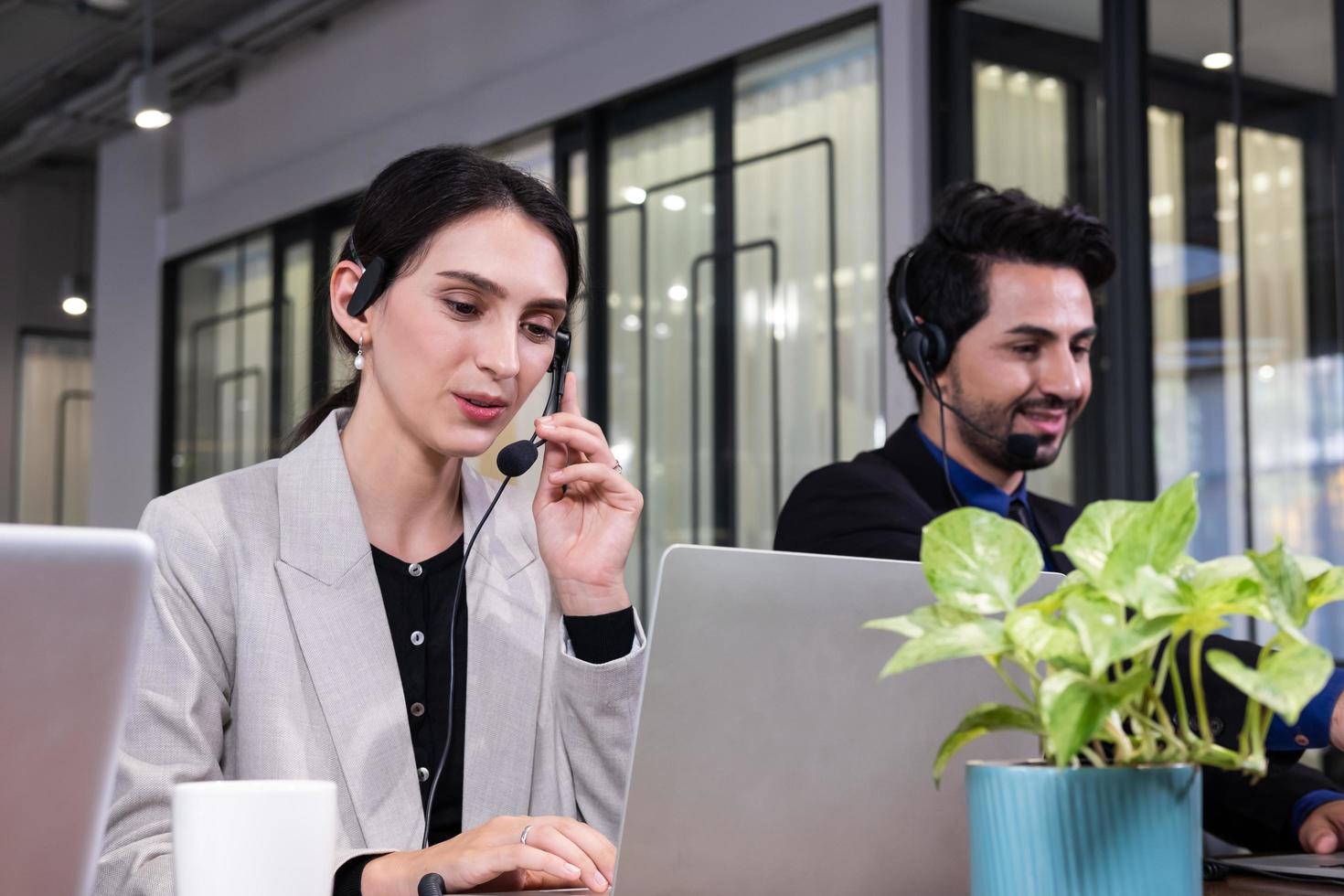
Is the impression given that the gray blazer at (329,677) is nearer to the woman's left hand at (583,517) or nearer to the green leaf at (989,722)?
the woman's left hand at (583,517)

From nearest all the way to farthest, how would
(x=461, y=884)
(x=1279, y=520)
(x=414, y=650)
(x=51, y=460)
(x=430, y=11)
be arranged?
(x=461, y=884) < (x=414, y=650) < (x=1279, y=520) < (x=430, y=11) < (x=51, y=460)

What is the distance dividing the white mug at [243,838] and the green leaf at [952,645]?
341 millimetres

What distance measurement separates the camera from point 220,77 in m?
7.14

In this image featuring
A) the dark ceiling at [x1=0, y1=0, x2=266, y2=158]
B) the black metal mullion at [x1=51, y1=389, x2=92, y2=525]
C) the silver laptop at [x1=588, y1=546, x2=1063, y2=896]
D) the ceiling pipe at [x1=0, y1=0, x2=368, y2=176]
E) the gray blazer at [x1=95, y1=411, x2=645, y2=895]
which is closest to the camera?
the silver laptop at [x1=588, y1=546, x2=1063, y2=896]

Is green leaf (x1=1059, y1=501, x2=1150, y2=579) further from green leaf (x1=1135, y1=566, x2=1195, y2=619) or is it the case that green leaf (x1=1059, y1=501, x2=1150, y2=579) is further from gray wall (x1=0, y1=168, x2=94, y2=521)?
gray wall (x1=0, y1=168, x2=94, y2=521)

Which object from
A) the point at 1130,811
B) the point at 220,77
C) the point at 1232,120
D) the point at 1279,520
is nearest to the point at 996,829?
the point at 1130,811

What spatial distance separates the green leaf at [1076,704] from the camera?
729mm

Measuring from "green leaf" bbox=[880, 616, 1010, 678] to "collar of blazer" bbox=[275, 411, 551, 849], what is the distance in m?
0.81

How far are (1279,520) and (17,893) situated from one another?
311 centimetres

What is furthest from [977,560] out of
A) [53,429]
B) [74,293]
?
[53,429]

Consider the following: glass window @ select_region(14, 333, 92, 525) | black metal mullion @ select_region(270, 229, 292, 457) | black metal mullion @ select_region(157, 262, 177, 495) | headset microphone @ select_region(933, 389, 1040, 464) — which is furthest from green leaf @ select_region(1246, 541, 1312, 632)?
glass window @ select_region(14, 333, 92, 525)

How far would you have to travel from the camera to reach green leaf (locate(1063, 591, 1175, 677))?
73 cm

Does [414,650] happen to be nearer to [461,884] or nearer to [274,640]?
[274,640]

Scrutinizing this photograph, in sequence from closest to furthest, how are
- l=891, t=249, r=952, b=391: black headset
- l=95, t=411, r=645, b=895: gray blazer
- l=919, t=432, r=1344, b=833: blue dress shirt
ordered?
l=919, t=432, r=1344, b=833: blue dress shirt
l=95, t=411, r=645, b=895: gray blazer
l=891, t=249, r=952, b=391: black headset
